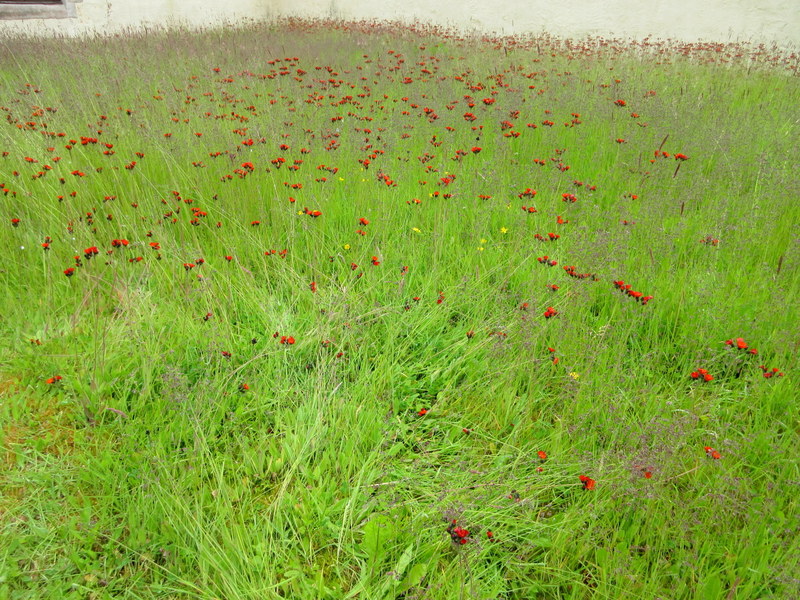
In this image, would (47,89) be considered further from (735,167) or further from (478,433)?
(735,167)

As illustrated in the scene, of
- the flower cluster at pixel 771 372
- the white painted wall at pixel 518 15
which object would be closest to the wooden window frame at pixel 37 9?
the white painted wall at pixel 518 15

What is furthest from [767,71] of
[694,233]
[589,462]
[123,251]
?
[123,251]

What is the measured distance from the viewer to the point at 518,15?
10938 mm

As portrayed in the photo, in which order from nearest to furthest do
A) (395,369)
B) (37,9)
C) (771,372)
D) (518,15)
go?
(771,372) < (395,369) < (37,9) < (518,15)

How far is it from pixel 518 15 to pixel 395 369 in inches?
453

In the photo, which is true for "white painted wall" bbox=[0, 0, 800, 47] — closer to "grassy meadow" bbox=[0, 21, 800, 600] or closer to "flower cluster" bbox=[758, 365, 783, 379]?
"grassy meadow" bbox=[0, 21, 800, 600]

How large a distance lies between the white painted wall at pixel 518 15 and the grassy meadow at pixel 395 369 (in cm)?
676

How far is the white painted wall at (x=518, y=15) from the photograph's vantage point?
902 centimetres

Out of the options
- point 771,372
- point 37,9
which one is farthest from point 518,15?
point 771,372

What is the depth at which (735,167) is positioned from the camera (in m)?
3.73

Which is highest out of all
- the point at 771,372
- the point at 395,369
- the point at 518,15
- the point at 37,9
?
the point at 518,15

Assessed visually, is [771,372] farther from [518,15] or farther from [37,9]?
[37,9]

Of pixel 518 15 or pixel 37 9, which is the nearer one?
pixel 37 9

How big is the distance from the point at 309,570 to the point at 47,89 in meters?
5.81
